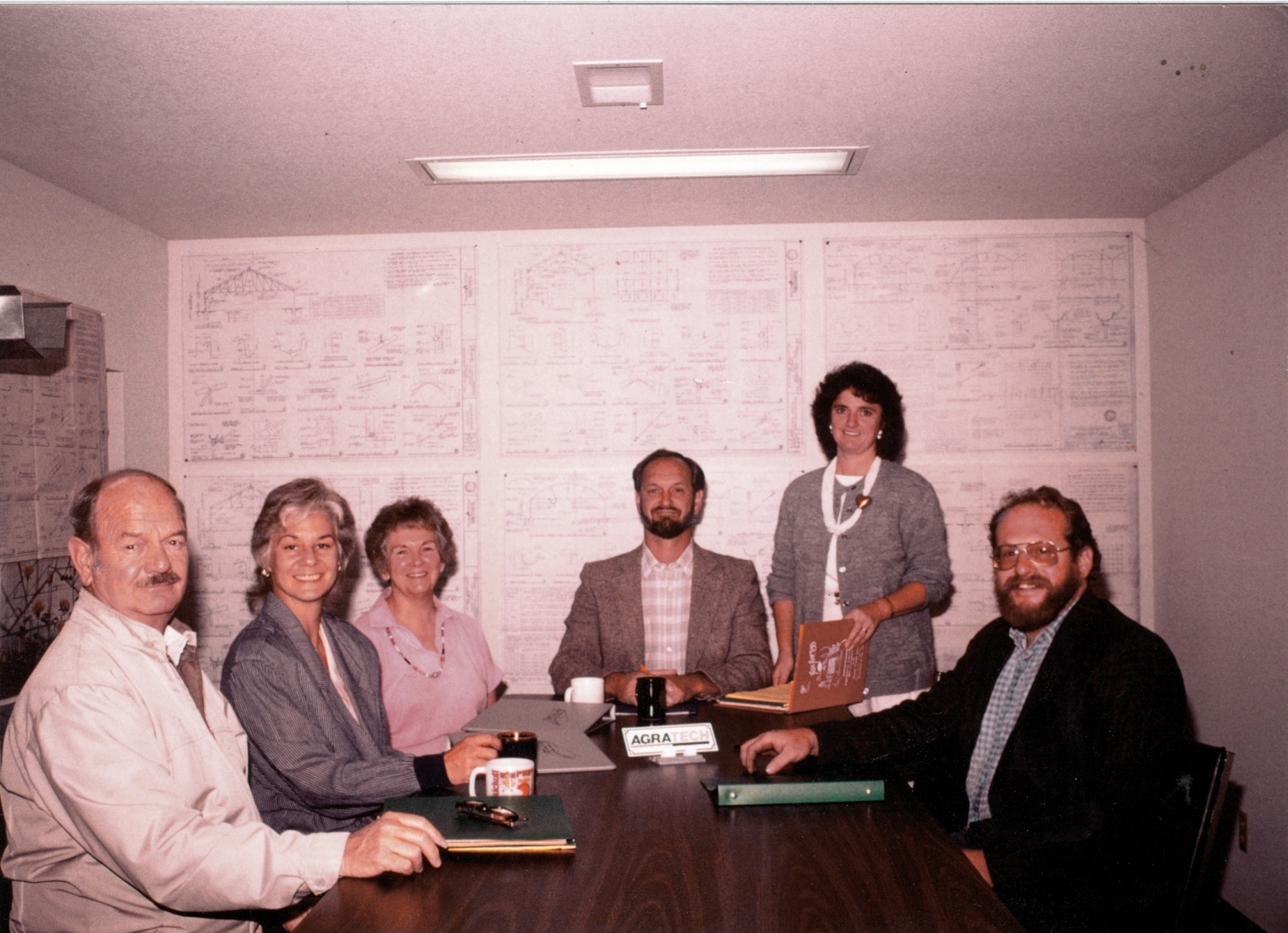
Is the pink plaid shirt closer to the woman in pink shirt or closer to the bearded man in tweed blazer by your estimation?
the bearded man in tweed blazer

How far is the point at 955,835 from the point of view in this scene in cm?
225

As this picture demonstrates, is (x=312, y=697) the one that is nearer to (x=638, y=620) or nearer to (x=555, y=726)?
(x=555, y=726)

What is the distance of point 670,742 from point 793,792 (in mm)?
430

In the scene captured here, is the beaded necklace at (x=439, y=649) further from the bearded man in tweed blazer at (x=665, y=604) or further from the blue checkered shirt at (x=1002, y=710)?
the blue checkered shirt at (x=1002, y=710)

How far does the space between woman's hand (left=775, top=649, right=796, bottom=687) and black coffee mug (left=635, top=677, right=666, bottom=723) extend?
0.96m

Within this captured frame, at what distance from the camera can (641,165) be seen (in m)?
3.42

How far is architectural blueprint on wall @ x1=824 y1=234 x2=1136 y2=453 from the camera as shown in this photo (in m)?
4.21

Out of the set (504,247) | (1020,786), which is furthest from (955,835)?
(504,247)

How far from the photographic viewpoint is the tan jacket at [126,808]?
1.54 metres

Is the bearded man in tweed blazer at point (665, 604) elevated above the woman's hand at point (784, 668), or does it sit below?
above

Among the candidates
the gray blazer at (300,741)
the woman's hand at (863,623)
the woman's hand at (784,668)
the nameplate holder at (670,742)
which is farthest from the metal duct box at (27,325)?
the woman's hand at (784,668)

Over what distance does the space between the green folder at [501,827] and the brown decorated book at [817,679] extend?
3.14 ft

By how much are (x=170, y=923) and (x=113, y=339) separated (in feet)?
9.77

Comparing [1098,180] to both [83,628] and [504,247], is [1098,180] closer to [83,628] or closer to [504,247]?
[504,247]
